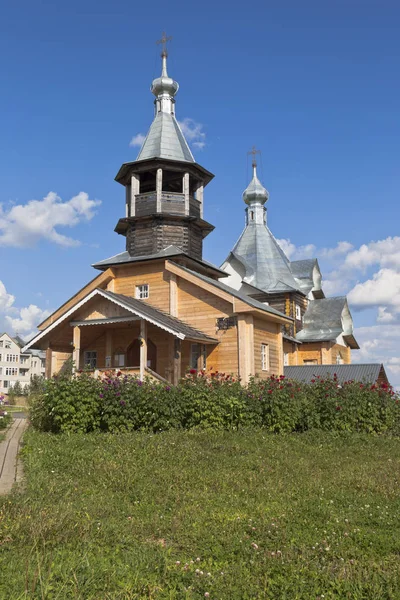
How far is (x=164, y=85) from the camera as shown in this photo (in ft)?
87.2

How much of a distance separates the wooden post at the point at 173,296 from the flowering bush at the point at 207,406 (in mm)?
6878

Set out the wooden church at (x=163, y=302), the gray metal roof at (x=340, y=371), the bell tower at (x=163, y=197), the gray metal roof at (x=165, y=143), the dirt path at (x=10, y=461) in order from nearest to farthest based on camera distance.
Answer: the dirt path at (x=10, y=461) → the wooden church at (x=163, y=302) → the bell tower at (x=163, y=197) → the gray metal roof at (x=165, y=143) → the gray metal roof at (x=340, y=371)

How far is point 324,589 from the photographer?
4.54 meters

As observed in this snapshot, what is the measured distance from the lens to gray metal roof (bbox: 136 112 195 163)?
24.1m

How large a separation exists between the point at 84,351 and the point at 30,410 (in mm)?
9183

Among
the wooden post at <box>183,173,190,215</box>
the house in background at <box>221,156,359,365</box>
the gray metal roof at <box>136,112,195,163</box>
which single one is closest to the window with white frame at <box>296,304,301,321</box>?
the house in background at <box>221,156,359,365</box>

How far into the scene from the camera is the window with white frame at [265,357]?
21.4 metres

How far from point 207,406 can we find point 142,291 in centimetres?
1008

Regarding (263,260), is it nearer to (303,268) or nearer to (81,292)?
(303,268)

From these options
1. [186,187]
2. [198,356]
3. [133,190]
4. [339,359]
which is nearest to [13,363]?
[339,359]

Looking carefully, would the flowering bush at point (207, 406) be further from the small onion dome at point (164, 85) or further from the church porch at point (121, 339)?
the small onion dome at point (164, 85)

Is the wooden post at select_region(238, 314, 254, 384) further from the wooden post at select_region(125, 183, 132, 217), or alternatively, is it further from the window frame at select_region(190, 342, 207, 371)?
the wooden post at select_region(125, 183, 132, 217)

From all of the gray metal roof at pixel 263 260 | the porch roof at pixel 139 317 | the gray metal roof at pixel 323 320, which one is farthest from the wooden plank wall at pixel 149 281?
the gray metal roof at pixel 323 320

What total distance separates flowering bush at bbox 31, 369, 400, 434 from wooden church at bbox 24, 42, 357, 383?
3998 millimetres
